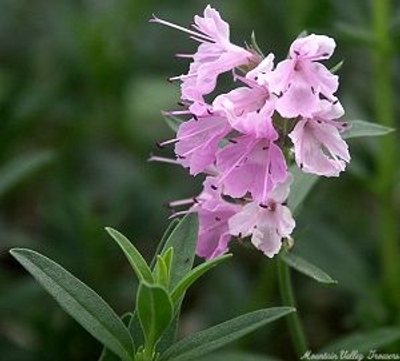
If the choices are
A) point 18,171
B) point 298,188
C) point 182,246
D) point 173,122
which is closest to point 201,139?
point 182,246

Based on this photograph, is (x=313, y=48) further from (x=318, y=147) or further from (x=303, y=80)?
(x=318, y=147)

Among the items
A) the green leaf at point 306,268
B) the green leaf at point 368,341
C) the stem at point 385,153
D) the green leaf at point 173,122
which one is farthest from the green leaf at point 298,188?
the stem at point 385,153

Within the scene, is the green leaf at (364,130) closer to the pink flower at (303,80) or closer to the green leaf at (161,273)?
the pink flower at (303,80)

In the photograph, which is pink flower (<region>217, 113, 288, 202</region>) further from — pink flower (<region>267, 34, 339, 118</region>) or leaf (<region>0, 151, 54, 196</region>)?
leaf (<region>0, 151, 54, 196</region>)

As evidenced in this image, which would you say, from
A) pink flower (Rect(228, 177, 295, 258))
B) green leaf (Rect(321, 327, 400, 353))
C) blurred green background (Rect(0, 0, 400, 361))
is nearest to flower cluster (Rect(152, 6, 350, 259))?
pink flower (Rect(228, 177, 295, 258))

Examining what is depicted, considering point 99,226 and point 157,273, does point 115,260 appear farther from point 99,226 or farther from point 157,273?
point 157,273

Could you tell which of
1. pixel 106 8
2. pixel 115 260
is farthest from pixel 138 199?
pixel 106 8
